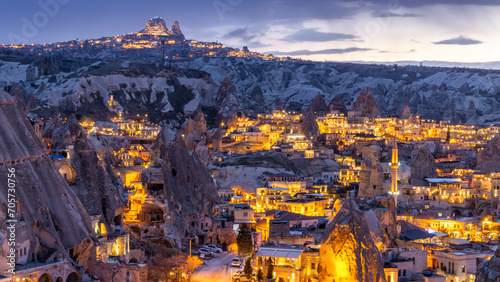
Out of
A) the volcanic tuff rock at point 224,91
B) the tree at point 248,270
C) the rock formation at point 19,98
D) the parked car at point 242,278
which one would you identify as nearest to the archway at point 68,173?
the parked car at point 242,278

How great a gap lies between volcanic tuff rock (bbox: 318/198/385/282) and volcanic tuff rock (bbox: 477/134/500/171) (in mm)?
51218

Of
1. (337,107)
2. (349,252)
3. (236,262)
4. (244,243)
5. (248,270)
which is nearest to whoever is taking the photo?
(349,252)

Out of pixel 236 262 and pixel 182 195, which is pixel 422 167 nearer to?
pixel 182 195

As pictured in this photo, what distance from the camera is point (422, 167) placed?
83.6 meters

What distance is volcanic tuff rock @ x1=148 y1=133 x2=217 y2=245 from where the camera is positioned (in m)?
52.1

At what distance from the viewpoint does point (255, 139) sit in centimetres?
10350

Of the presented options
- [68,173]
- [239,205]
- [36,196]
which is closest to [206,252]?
[68,173]

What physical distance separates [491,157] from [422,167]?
11.5m

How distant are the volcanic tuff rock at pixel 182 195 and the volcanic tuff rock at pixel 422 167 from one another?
3106 centimetres

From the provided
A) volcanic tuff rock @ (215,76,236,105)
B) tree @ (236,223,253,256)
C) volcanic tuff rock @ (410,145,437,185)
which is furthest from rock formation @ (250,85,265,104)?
tree @ (236,223,253,256)

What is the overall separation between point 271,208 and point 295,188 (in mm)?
7897

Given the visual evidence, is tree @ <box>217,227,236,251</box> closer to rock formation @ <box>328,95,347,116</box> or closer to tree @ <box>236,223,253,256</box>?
tree @ <box>236,223,253,256</box>

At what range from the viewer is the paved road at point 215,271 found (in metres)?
44.2

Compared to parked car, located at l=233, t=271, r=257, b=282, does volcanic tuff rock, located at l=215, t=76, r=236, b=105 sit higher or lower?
higher
